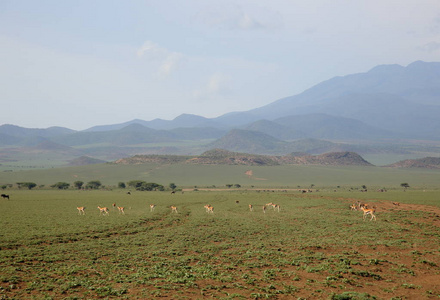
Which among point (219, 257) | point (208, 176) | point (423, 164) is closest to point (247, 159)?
point (208, 176)

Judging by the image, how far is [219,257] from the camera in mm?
20719

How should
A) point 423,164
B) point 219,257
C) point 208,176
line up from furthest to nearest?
point 423,164, point 208,176, point 219,257

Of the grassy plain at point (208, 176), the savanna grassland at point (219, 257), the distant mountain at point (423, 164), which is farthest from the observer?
the distant mountain at point (423, 164)

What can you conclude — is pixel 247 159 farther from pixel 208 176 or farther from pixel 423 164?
pixel 423 164

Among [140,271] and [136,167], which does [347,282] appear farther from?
[136,167]

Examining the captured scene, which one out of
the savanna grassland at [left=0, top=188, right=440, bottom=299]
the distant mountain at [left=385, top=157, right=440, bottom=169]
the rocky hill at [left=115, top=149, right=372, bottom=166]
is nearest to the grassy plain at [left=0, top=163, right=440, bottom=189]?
the rocky hill at [left=115, top=149, right=372, bottom=166]

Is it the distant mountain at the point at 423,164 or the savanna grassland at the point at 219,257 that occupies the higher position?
the distant mountain at the point at 423,164

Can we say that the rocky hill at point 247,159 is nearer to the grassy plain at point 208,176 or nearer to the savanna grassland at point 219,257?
the grassy plain at point 208,176

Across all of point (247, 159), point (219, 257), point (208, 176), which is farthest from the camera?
point (247, 159)

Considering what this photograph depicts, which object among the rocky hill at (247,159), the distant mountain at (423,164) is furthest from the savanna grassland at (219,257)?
the distant mountain at (423,164)

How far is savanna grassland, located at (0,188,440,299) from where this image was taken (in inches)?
591

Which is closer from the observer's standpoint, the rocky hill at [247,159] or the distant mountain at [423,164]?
the rocky hill at [247,159]

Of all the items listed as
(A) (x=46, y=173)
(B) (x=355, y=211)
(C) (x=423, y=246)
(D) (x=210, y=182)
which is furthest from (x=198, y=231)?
(A) (x=46, y=173)

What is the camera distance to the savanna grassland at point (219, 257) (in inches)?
591
